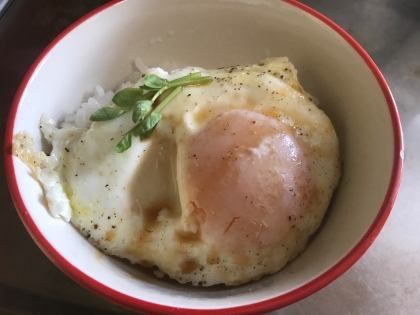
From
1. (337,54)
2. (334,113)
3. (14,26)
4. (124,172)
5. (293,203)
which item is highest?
(337,54)

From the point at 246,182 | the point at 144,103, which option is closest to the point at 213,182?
the point at 246,182

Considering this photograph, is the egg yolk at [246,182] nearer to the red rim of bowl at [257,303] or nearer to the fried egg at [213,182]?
the fried egg at [213,182]

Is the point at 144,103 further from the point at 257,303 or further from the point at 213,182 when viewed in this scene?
the point at 257,303

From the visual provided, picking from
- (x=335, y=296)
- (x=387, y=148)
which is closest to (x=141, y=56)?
(x=387, y=148)

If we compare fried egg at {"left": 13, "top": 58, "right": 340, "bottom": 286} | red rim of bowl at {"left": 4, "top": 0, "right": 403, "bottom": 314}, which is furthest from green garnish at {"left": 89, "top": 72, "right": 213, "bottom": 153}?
red rim of bowl at {"left": 4, "top": 0, "right": 403, "bottom": 314}

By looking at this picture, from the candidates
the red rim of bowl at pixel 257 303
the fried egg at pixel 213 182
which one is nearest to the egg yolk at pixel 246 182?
the fried egg at pixel 213 182

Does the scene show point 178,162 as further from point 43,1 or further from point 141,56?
point 43,1
